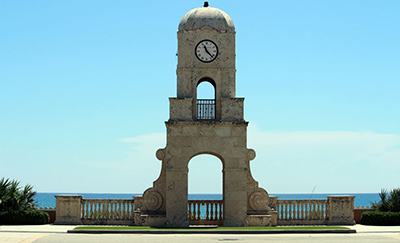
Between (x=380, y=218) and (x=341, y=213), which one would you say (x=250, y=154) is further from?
(x=380, y=218)

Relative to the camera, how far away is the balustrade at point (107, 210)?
2758 cm

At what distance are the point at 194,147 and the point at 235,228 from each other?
14.2 ft

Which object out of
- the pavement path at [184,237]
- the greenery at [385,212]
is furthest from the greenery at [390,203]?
the pavement path at [184,237]

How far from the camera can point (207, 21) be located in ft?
89.7

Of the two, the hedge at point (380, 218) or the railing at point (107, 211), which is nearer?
the hedge at point (380, 218)

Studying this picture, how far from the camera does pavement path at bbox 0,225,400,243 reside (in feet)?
69.2

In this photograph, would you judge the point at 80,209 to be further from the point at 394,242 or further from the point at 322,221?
the point at 394,242

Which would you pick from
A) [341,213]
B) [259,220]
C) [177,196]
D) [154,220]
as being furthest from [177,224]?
[341,213]

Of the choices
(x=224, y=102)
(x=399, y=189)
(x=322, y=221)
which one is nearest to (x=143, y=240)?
(x=224, y=102)

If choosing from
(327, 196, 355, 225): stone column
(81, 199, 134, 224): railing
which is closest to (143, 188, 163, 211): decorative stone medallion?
(81, 199, 134, 224): railing

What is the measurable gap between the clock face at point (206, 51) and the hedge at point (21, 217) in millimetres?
10854

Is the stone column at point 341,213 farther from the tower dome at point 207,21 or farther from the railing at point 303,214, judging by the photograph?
the tower dome at point 207,21

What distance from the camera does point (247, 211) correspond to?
27000 mm

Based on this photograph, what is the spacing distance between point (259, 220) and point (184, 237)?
5.47 metres
